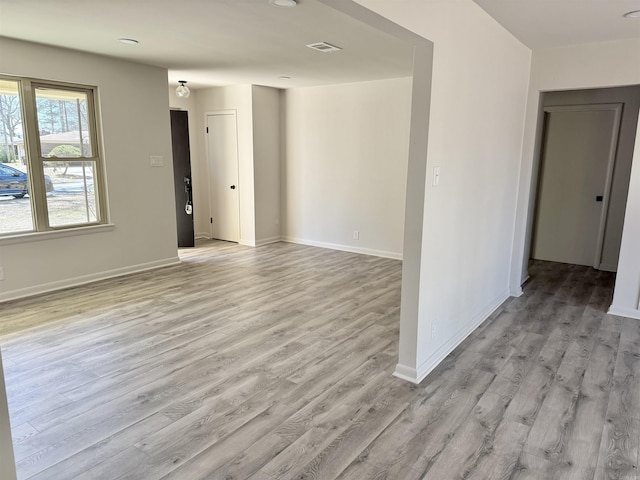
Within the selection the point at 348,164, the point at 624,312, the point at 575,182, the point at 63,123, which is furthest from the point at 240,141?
the point at 624,312

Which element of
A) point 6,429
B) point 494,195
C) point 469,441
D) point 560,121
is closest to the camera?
point 6,429

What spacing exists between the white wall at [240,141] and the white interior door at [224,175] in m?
0.10

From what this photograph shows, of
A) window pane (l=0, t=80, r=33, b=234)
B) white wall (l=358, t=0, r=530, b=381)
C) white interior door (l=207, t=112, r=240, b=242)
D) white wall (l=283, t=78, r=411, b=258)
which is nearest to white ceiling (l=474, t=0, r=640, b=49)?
white wall (l=358, t=0, r=530, b=381)

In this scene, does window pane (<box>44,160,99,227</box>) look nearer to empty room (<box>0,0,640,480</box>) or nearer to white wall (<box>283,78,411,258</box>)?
empty room (<box>0,0,640,480</box>)

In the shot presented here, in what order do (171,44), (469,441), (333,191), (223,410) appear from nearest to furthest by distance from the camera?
(469,441)
(223,410)
(171,44)
(333,191)

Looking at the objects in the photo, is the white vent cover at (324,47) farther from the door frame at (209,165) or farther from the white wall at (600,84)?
the door frame at (209,165)

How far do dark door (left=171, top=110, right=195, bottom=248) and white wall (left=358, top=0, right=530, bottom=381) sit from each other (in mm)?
4568

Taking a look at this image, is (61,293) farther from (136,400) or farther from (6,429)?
(6,429)

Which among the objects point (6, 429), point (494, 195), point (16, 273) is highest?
point (494, 195)

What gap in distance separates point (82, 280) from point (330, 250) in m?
3.46

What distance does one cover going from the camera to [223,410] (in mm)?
2447

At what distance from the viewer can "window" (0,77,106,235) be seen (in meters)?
4.15

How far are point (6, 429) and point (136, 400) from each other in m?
1.49

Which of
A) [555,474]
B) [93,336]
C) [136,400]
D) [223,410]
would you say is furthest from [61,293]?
[555,474]
